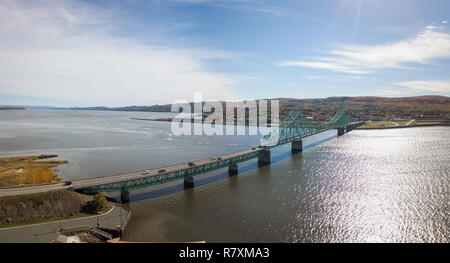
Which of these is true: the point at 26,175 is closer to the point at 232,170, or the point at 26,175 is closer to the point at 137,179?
the point at 137,179

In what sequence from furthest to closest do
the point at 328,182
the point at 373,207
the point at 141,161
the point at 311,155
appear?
1. the point at 311,155
2. the point at 141,161
3. the point at 328,182
4. the point at 373,207

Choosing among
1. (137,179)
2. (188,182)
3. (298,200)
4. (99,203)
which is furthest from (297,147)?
(99,203)

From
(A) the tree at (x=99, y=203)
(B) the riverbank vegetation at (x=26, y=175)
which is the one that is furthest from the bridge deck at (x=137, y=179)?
(B) the riverbank vegetation at (x=26, y=175)

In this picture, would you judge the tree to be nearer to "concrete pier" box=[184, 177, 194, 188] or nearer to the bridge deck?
the bridge deck

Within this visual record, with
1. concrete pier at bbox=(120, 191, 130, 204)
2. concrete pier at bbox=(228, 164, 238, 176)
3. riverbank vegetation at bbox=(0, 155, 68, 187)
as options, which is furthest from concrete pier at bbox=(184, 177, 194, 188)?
riverbank vegetation at bbox=(0, 155, 68, 187)
